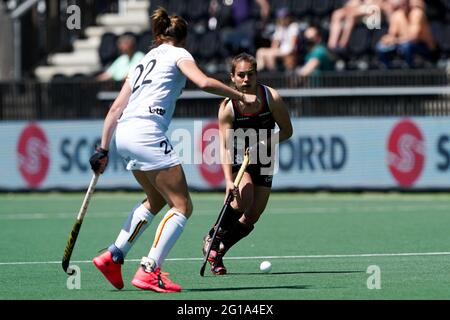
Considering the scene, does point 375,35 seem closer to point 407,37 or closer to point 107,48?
point 407,37

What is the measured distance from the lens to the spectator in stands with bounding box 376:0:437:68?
67.3 feet

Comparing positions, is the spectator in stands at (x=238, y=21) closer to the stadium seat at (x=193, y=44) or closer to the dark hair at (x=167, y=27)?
the stadium seat at (x=193, y=44)

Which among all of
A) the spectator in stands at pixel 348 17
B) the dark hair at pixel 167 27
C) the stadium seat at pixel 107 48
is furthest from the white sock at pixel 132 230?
the stadium seat at pixel 107 48

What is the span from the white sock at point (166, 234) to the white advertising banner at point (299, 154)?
29.4 ft

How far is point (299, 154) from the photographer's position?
20.1 meters

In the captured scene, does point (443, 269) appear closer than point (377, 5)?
Yes

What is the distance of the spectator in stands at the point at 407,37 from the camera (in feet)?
67.3

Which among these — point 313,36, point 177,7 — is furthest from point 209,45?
point 313,36

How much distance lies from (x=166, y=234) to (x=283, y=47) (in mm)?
12911

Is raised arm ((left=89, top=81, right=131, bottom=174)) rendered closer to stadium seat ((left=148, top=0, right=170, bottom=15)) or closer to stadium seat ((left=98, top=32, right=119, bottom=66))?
stadium seat ((left=98, top=32, right=119, bottom=66))

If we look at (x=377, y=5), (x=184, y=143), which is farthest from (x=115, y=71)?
(x=377, y=5)

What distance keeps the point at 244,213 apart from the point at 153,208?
164 cm

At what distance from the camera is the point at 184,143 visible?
65.2 ft
